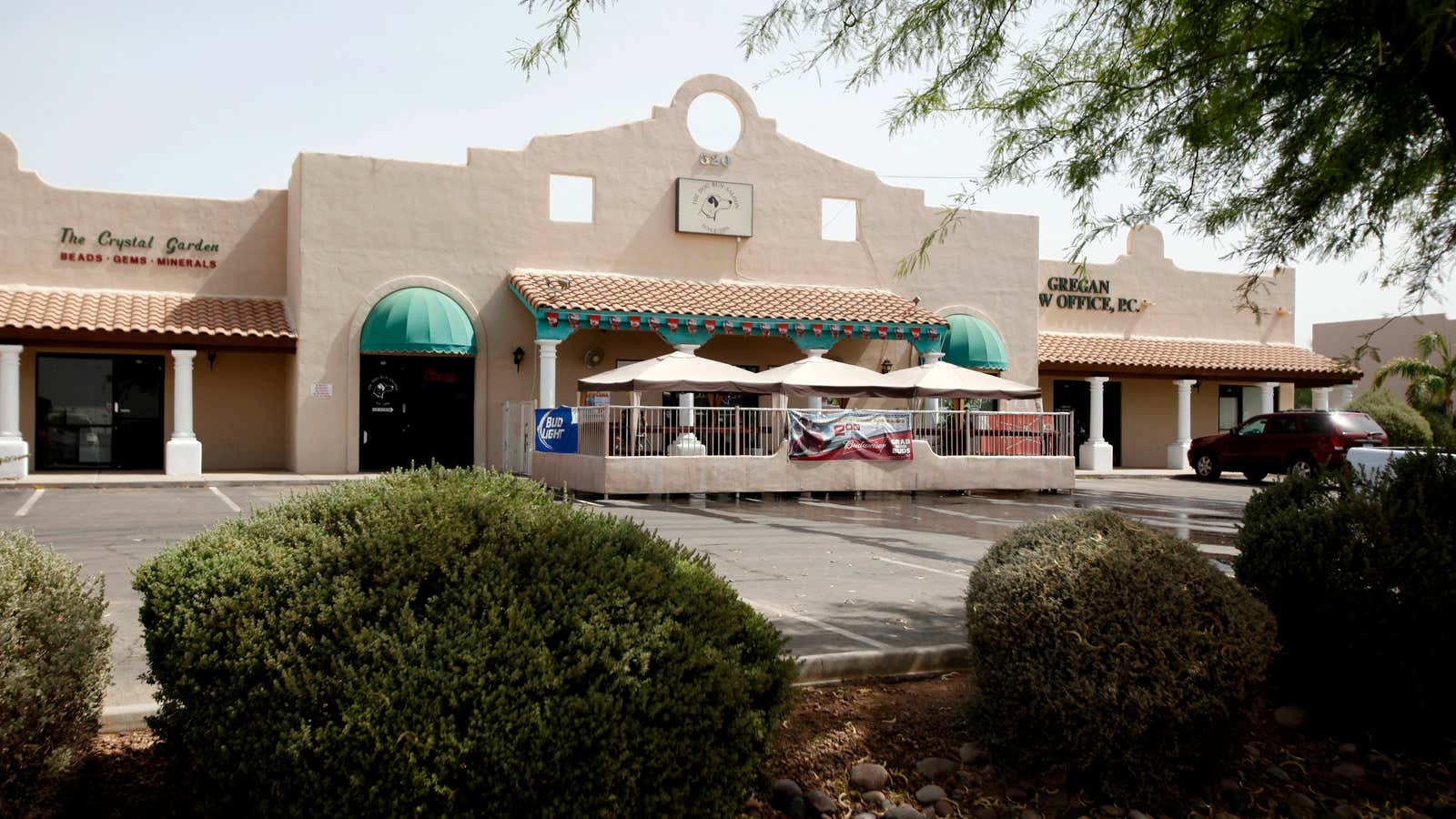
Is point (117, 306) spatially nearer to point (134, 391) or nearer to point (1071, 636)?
point (134, 391)

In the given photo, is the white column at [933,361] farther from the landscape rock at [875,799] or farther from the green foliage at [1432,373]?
the landscape rock at [875,799]

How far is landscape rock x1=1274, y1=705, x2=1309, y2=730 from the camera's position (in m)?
5.19

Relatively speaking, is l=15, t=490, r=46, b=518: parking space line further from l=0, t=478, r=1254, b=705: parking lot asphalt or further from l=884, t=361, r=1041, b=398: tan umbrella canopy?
l=884, t=361, r=1041, b=398: tan umbrella canopy

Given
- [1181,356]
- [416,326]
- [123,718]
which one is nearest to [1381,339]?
[1181,356]

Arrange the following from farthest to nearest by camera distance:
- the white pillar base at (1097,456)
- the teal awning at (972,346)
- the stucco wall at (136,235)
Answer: the white pillar base at (1097,456) < the teal awning at (972,346) < the stucco wall at (136,235)

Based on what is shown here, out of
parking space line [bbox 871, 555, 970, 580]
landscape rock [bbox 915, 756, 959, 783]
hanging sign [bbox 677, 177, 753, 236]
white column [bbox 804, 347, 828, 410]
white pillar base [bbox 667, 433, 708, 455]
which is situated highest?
hanging sign [bbox 677, 177, 753, 236]

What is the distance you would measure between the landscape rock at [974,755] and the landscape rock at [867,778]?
37cm

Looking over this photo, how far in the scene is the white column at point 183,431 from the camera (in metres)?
21.7

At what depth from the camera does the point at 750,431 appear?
19.9 m

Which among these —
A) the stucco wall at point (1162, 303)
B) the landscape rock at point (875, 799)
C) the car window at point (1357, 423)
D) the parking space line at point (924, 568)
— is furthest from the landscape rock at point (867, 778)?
the stucco wall at point (1162, 303)

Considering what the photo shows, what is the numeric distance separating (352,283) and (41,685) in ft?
66.9

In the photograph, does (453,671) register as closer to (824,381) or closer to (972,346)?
(824,381)

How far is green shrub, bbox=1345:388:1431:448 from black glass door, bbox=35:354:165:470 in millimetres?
28929

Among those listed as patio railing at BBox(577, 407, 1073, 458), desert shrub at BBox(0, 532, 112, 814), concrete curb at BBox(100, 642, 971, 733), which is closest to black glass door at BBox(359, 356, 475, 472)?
patio railing at BBox(577, 407, 1073, 458)
